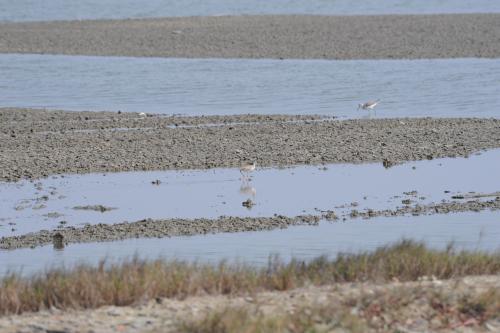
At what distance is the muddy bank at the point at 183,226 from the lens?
1437 centimetres

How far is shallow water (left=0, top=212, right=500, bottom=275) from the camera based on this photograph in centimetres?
1315

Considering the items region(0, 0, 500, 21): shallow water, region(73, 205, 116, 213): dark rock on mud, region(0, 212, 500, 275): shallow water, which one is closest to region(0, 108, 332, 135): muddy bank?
region(73, 205, 116, 213): dark rock on mud

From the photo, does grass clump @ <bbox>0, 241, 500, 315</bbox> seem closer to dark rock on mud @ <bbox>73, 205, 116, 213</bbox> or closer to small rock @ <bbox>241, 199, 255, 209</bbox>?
small rock @ <bbox>241, 199, 255, 209</bbox>

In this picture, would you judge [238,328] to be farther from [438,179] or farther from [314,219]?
[438,179]

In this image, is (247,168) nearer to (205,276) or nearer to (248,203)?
(248,203)

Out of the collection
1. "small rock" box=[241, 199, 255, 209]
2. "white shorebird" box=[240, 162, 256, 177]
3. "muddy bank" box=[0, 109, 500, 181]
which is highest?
"muddy bank" box=[0, 109, 500, 181]

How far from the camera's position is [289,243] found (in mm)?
13922

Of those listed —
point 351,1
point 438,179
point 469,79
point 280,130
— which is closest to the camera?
point 438,179

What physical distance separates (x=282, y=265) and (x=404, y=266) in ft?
3.45

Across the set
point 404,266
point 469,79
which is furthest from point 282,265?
point 469,79

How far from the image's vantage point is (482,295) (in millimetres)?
9672

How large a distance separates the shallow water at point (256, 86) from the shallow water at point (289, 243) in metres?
10.4

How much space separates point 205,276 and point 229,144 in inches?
434

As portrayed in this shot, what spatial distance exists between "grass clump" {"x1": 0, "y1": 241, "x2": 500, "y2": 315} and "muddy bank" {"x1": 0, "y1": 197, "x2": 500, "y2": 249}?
378cm
